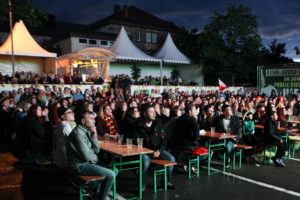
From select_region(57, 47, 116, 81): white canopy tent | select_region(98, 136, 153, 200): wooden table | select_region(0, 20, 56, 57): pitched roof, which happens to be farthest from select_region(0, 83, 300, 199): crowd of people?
select_region(57, 47, 116, 81): white canopy tent

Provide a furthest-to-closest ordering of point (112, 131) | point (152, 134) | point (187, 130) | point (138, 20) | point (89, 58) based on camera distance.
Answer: point (138, 20)
point (89, 58)
point (112, 131)
point (187, 130)
point (152, 134)

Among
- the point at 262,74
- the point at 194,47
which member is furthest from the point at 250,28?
the point at 262,74

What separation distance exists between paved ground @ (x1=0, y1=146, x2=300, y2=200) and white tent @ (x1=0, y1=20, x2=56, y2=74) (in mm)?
11335

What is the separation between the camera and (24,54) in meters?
15.4

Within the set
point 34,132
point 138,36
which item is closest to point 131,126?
point 34,132

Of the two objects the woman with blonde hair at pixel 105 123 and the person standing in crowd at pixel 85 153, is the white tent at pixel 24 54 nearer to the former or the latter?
the woman with blonde hair at pixel 105 123

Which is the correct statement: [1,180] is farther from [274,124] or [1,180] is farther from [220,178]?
[274,124]

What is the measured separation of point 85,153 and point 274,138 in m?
4.62

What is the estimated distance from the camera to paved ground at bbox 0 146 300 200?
443cm

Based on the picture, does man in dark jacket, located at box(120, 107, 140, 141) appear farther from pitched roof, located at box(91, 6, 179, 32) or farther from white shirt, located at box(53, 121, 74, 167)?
pitched roof, located at box(91, 6, 179, 32)

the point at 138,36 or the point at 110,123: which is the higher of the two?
the point at 138,36

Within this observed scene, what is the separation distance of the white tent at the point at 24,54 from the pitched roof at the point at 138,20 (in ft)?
45.2

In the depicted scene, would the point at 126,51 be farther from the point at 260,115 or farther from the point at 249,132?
the point at 249,132

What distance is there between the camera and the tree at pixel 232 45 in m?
25.8
